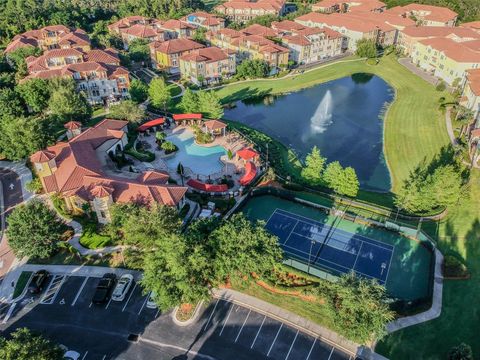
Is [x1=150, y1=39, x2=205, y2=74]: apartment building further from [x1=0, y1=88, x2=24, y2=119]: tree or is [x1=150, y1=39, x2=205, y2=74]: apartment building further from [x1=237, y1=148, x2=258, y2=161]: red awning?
[x1=237, y1=148, x2=258, y2=161]: red awning

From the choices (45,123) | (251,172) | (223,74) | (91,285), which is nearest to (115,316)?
(91,285)

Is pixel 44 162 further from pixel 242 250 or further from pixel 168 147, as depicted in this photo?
pixel 242 250

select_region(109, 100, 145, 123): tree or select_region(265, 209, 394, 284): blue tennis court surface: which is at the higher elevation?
select_region(109, 100, 145, 123): tree

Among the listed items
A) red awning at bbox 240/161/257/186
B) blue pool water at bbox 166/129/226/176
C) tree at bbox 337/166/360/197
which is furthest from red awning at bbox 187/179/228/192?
tree at bbox 337/166/360/197

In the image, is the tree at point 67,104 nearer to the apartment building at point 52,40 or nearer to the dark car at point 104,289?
the apartment building at point 52,40

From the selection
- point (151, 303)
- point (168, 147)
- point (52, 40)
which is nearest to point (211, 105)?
point (168, 147)
